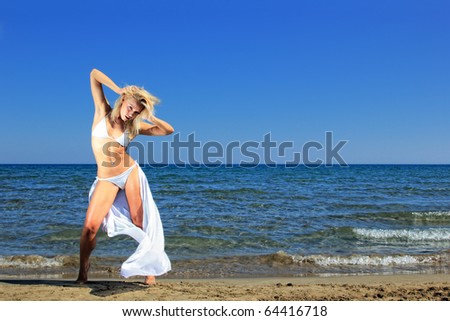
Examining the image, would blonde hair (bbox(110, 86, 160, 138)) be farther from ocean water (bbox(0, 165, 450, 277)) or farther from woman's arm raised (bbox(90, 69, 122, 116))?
ocean water (bbox(0, 165, 450, 277))

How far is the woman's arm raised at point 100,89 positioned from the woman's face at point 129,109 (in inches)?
6.5

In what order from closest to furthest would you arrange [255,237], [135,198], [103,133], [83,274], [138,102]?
[138,102] < [103,133] < [135,198] < [83,274] < [255,237]

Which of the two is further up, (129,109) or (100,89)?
(100,89)

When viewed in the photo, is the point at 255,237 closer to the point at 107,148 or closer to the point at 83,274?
the point at 83,274

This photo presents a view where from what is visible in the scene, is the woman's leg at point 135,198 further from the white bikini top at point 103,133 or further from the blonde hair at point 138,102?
the blonde hair at point 138,102

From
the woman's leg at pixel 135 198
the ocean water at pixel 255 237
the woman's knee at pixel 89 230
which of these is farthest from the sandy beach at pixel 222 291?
the ocean water at pixel 255 237

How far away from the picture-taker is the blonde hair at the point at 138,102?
5727 millimetres

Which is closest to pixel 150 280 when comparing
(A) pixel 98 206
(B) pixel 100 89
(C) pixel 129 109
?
(A) pixel 98 206

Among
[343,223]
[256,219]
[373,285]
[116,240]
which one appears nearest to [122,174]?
[373,285]

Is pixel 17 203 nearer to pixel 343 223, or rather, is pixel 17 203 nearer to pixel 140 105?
pixel 343 223

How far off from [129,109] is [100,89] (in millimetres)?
534

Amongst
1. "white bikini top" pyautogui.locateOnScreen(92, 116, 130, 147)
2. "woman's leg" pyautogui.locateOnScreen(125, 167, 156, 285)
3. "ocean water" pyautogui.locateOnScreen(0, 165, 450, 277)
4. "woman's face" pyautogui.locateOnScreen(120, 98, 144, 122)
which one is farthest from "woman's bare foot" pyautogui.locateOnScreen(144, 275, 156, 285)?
"woman's face" pyautogui.locateOnScreen(120, 98, 144, 122)

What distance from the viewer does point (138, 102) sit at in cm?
577

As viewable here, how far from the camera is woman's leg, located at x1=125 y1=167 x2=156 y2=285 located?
6074mm
